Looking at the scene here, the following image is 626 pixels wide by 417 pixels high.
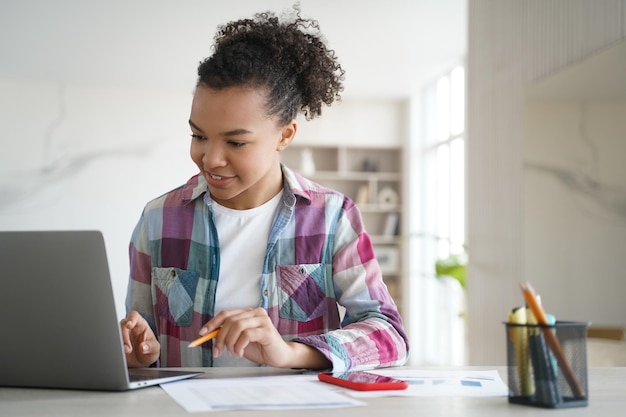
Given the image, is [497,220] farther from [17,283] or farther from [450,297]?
[450,297]

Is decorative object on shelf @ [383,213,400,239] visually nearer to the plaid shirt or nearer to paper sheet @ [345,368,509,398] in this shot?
the plaid shirt

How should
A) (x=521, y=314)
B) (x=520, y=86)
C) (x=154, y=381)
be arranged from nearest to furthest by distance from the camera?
1. (x=521, y=314)
2. (x=154, y=381)
3. (x=520, y=86)

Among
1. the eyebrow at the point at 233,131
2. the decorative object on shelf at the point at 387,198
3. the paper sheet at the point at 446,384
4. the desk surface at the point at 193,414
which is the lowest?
the desk surface at the point at 193,414

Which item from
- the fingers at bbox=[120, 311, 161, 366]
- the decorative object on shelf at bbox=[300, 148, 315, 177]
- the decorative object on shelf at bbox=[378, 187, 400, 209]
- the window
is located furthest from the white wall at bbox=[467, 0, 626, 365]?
the decorative object on shelf at bbox=[378, 187, 400, 209]

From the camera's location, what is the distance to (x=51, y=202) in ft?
24.8

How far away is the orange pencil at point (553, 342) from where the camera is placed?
97cm

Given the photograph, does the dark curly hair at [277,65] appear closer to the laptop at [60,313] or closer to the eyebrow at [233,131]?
the eyebrow at [233,131]

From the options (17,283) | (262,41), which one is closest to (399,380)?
(17,283)

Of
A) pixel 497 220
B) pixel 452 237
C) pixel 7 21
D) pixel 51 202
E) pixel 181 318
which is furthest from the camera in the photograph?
pixel 51 202

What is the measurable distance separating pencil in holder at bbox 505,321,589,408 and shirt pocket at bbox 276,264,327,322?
1.99ft

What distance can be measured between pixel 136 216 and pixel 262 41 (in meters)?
6.30

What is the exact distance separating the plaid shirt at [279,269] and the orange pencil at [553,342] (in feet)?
1.65

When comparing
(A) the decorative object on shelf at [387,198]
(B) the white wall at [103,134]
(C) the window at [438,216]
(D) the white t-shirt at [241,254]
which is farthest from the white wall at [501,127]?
(A) the decorative object on shelf at [387,198]

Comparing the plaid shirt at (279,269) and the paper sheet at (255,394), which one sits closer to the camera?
the paper sheet at (255,394)
